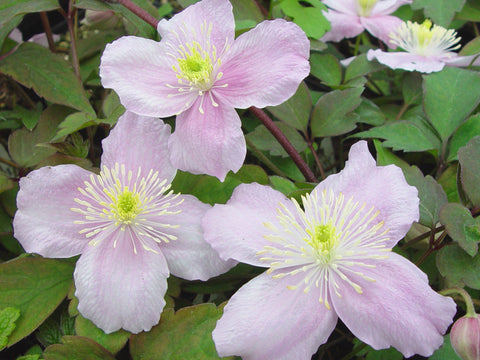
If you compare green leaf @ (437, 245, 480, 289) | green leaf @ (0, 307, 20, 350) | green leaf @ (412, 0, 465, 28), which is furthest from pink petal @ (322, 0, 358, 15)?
green leaf @ (0, 307, 20, 350)

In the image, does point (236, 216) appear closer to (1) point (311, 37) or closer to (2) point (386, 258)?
(2) point (386, 258)

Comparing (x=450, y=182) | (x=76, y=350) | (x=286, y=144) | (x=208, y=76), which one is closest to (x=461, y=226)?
(x=450, y=182)

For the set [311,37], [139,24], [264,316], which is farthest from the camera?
[311,37]

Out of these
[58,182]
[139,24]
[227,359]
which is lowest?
[227,359]

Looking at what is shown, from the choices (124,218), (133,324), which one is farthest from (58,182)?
(133,324)

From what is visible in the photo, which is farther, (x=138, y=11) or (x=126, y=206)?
(x=138, y=11)

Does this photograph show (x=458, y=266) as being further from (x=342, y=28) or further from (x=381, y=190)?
(x=342, y=28)

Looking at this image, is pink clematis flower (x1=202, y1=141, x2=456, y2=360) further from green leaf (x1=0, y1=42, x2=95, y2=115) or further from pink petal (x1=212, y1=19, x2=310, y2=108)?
green leaf (x1=0, y1=42, x2=95, y2=115)
